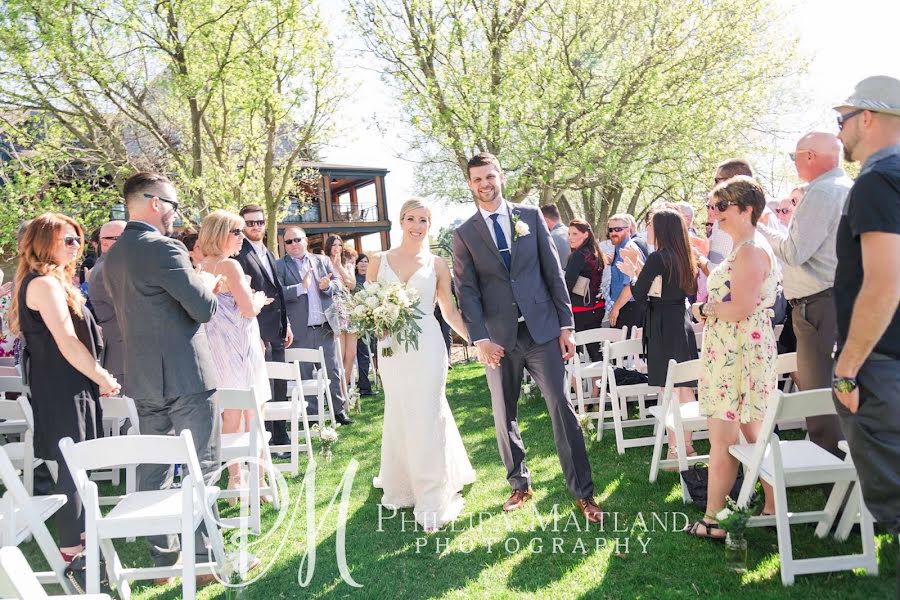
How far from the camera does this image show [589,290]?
7.74 metres

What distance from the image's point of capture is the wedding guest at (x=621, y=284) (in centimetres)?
725

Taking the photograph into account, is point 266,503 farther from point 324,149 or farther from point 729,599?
point 324,149

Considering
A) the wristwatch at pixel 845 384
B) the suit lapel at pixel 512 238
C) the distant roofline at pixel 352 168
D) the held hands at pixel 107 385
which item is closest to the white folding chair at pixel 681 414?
the suit lapel at pixel 512 238

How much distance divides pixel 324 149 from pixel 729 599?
1402cm

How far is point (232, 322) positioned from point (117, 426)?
1.71 meters

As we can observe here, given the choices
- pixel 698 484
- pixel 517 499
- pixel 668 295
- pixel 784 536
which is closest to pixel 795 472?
pixel 784 536

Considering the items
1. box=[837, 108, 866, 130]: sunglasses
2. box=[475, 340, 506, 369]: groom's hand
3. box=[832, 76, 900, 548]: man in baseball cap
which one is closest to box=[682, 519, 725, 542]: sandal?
box=[832, 76, 900, 548]: man in baseball cap

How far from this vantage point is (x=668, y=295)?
16.6ft

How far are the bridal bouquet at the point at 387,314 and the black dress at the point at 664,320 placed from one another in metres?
1.99

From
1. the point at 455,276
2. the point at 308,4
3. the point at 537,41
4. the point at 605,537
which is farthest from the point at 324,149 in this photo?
the point at 605,537

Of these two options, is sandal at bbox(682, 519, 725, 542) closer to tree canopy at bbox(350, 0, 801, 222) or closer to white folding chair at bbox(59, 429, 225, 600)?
white folding chair at bbox(59, 429, 225, 600)

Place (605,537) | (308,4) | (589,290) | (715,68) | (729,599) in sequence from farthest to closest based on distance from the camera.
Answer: (715,68) < (308,4) < (589,290) < (605,537) < (729,599)

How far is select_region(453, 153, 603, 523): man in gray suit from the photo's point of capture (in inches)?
171

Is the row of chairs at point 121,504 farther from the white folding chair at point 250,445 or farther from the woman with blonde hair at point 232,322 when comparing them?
the woman with blonde hair at point 232,322
